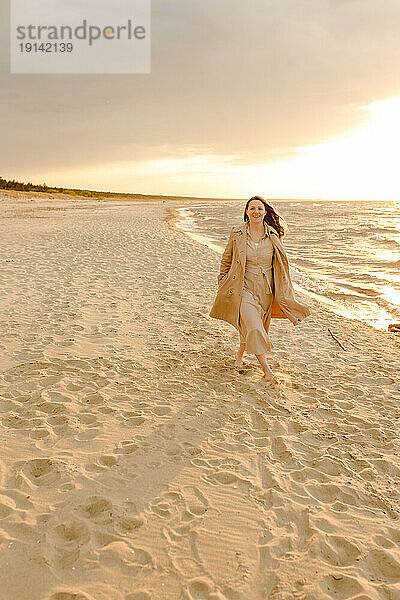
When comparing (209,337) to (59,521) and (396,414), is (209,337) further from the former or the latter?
(59,521)

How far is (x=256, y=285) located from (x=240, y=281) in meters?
0.21

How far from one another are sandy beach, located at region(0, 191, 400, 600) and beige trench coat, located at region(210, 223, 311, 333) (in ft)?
2.76

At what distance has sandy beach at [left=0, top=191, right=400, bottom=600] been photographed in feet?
8.87

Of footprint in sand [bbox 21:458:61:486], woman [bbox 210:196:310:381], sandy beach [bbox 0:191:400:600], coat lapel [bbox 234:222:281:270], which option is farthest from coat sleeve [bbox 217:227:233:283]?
footprint in sand [bbox 21:458:61:486]

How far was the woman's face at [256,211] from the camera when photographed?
513 centimetres

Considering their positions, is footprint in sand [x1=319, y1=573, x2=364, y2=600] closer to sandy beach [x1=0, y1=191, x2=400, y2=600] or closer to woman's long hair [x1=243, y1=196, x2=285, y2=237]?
sandy beach [x1=0, y1=191, x2=400, y2=600]

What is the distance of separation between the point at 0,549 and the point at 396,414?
3848mm

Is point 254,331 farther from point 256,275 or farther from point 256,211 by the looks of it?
point 256,211

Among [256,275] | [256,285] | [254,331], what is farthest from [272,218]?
[254,331]

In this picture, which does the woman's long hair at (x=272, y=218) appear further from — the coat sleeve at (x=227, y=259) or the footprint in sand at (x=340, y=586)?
the footprint in sand at (x=340, y=586)

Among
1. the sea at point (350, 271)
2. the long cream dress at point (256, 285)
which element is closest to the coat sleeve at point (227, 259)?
the long cream dress at point (256, 285)

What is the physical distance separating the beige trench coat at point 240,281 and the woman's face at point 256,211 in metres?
0.18

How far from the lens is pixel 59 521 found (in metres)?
2.98

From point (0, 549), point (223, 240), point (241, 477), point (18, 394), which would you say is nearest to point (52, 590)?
point (0, 549)
